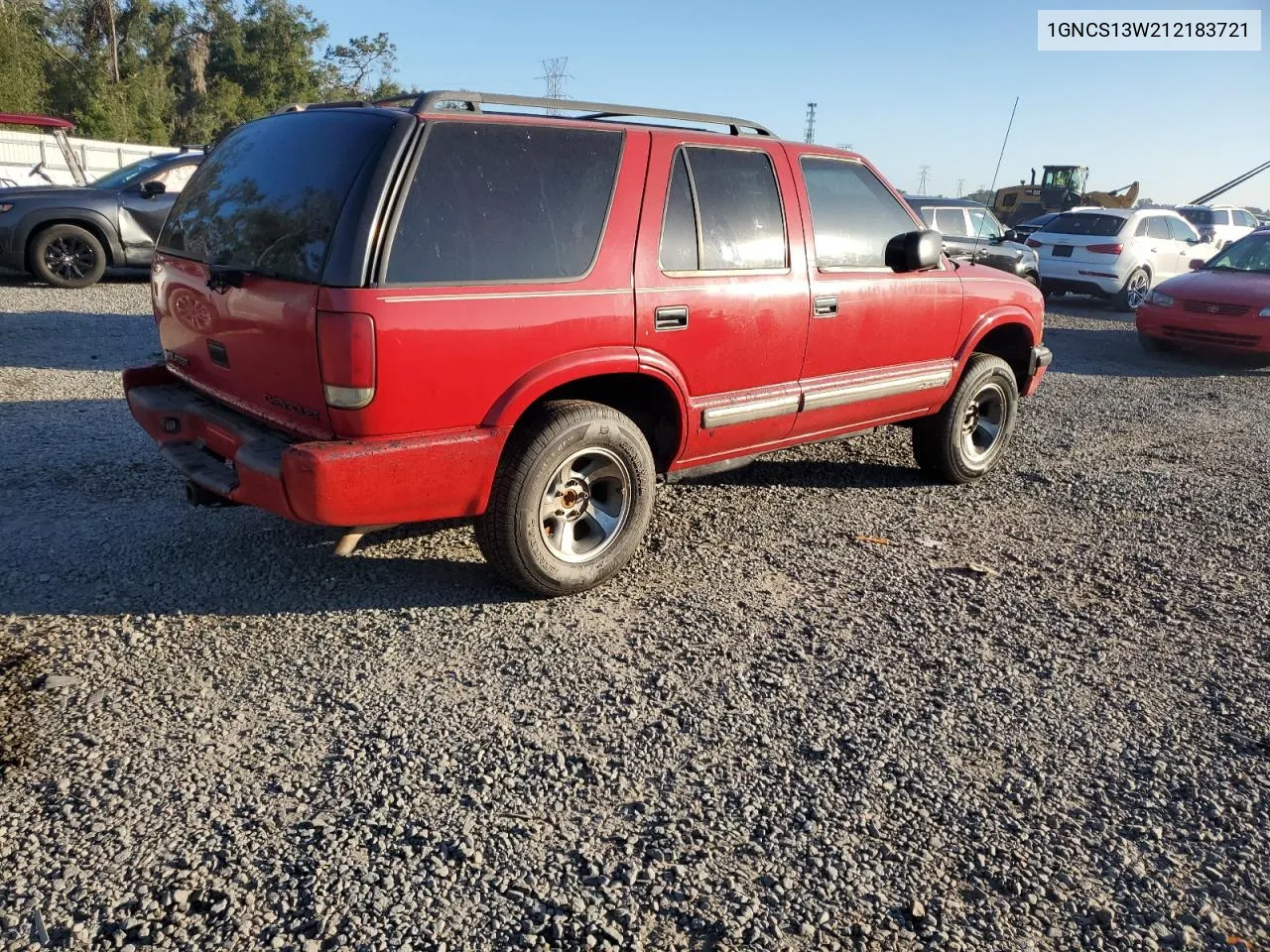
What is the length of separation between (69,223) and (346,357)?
9.62m

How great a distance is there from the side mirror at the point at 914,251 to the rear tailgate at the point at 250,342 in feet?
9.65

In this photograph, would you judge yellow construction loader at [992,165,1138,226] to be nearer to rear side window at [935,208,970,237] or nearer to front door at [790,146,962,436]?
rear side window at [935,208,970,237]

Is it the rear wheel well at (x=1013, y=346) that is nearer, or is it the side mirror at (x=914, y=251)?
the side mirror at (x=914, y=251)

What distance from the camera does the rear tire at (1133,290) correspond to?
15398 mm

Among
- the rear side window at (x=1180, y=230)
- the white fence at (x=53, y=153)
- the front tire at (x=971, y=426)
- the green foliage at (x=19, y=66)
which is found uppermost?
the green foliage at (x=19, y=66)

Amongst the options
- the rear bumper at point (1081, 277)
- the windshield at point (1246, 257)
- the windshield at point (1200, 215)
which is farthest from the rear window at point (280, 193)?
the windshield at point (1200, 215)

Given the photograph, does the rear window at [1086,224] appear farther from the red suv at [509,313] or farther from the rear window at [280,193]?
the rear window at [280,193]

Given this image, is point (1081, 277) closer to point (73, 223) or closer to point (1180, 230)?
point (1180, 230)

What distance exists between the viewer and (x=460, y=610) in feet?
12.5

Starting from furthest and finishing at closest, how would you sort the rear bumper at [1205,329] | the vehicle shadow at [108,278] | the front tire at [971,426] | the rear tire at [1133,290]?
the rear tire at [1133,290] < the vehicle shadow at [108,278] < the rear bumper at [1205,329] < the front tire at [971,426]

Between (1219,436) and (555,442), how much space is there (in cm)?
627

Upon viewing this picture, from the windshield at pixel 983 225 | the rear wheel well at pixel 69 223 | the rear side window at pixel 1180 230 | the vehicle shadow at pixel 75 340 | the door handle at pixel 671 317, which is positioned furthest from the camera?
the rear side window at pixel 1180 230

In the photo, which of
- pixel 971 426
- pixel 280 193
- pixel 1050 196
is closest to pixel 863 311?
pixel 971 426

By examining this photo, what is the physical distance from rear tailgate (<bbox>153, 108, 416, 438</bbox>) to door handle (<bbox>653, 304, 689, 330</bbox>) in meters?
1.22
